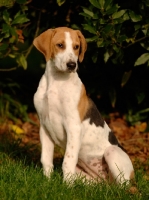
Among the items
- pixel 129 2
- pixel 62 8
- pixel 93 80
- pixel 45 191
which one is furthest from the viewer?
pixel 93 80

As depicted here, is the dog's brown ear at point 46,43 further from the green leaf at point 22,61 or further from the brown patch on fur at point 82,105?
the green leaf at point 22,61

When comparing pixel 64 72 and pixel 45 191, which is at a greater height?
pixel 64 72

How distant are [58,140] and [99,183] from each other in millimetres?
766

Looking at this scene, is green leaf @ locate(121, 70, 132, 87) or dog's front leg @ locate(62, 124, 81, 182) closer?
dog's front leg @ locate(62, 124, 81, 182)

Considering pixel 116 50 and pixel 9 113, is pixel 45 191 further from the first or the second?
pixel 9 113

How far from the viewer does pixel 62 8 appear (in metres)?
8.86

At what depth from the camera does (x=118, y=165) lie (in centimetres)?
638

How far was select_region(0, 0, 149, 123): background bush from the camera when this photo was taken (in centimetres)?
712

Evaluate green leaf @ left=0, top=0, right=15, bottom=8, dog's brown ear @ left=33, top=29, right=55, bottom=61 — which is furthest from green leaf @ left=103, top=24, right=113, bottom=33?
green leaf @ left=0, top=0, right=15, bottom=8

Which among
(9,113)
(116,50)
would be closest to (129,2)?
Result: (116,50)

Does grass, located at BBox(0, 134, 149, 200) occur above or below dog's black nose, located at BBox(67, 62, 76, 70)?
below

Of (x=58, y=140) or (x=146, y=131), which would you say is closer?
(x=58, y=140)

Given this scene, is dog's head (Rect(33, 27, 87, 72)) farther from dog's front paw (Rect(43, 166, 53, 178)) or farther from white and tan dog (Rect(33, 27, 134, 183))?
dog's front paw (Rect(43, 166, 53, 178))

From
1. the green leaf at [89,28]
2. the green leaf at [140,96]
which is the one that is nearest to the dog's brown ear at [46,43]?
the green leaf at [89,28]
